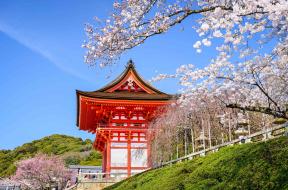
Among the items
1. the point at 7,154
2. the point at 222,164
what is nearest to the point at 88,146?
the point at 7,154

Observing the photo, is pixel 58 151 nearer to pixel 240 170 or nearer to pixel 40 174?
pixel 40 174

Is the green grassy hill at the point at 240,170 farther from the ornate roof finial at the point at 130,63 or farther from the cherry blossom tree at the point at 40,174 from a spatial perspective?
the cherry blossom tree at the point at 40,174

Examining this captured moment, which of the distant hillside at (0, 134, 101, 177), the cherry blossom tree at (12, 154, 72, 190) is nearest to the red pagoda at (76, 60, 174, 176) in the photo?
the cherry blossom tree at (12, 154, 72, 190)

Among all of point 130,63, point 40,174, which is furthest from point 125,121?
point 40,174

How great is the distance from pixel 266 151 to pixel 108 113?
17275mm

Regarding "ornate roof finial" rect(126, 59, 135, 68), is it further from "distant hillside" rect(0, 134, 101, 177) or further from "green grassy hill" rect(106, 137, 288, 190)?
"distant hillside" rect(0, 134, 101, 177)

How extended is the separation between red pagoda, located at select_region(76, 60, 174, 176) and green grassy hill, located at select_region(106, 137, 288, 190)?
11.2 metres

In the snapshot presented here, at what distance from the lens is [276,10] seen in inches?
213

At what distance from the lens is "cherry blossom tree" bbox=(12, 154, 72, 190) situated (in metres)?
42.7

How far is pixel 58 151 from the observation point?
84750mm

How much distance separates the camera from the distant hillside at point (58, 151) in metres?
73.2

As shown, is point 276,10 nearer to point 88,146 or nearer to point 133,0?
point 133,0

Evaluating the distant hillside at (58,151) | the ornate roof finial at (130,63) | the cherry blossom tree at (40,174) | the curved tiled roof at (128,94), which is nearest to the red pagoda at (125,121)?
the curved tiled roof at (128,94)

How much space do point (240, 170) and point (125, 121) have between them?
54.6 ft
